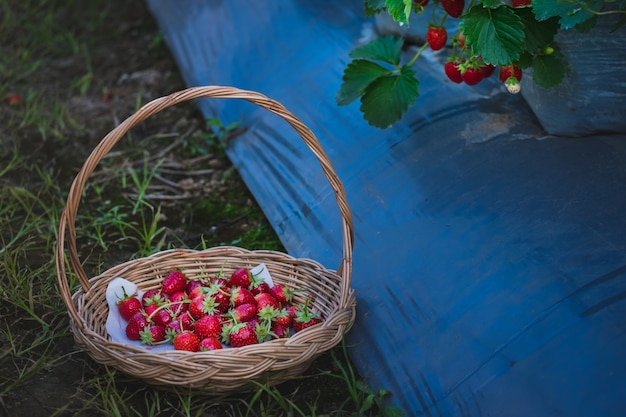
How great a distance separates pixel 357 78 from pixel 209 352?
2.97 feet

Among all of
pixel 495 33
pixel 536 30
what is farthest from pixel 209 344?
pixel 536 30

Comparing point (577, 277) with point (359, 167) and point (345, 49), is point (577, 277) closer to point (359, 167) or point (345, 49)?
point (359, 167)

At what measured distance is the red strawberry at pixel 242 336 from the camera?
1767 mm

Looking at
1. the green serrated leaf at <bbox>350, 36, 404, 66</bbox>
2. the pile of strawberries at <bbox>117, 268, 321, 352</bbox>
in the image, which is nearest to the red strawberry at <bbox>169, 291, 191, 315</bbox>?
the pile of strawberries at <bbox>117, 268, 321, 352</bbox>

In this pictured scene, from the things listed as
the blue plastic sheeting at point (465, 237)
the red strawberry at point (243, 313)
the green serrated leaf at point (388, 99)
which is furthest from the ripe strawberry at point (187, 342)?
the green serrated leaf at point (388, 99)

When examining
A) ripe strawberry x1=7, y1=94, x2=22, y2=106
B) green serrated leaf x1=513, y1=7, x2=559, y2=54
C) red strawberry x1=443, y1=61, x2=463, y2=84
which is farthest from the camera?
ripe strawberry x1=7, y1=94, x2=22, y2=106

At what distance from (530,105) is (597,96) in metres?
0.21

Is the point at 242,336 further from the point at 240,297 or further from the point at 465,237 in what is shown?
the point at 465,237

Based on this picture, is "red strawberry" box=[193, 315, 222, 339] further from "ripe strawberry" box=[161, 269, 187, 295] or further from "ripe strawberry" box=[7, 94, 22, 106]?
"ripe strawberry" box=[7, 94, 22, 106]

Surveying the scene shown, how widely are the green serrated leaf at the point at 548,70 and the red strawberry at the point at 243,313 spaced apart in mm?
860

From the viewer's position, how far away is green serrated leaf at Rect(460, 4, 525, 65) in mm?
1812

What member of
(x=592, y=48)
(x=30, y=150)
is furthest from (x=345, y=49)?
(x=30, y=150)

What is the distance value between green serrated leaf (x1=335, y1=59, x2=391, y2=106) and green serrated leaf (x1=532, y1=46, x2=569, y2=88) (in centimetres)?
41

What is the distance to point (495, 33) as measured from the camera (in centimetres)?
183
